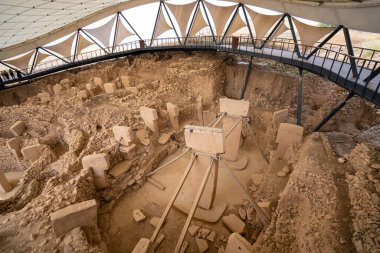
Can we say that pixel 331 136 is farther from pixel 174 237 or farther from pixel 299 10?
pixel 299 10

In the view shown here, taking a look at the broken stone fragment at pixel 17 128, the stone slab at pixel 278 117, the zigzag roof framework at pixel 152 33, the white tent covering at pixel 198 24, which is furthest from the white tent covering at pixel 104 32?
the stone slab at pixel 278 117

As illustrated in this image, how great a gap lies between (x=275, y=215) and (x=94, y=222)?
3.68 meters

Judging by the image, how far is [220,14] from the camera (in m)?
11.9

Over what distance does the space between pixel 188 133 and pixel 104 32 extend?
1272 centimetres

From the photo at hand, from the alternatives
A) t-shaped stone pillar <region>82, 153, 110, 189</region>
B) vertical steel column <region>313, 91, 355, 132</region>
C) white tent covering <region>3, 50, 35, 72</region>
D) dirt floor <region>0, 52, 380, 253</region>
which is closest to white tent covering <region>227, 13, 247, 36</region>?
dirt floor <region>0, 52, 380, 253</region>

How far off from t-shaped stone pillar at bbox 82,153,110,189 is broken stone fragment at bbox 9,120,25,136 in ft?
19.1

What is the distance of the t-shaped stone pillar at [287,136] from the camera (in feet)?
20.2

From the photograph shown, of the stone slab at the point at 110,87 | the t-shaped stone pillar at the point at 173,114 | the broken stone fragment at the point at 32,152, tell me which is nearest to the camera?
the broken stone fragment at the point at 32,152

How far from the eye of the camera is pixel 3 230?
3805 millimetres

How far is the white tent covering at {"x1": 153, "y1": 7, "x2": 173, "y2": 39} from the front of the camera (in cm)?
1360

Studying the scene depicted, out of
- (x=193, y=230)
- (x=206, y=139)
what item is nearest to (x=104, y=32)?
(x=206, y=139)

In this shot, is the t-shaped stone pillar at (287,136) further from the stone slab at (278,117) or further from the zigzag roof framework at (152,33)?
the zigzag roof framework at (152,33)

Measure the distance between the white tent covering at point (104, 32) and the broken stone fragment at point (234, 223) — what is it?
1394cm

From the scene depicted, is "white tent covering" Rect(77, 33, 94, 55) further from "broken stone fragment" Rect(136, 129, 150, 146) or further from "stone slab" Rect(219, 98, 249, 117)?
"stone slab" Rect(219, 98, 249, 117)
